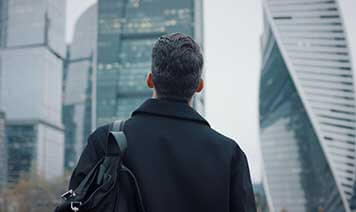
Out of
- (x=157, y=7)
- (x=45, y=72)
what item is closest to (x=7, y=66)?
(x=45, y=72)

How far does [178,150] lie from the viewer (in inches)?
87.4

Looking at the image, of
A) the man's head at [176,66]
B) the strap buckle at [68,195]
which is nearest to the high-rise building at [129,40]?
the man's head at [176,66]

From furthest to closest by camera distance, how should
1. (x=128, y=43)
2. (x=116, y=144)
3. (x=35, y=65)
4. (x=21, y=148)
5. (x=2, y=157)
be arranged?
(x=35, y=65), (x=128, y=43), (x=21, y=148), (x=2, y=157), (x=116, y=144)

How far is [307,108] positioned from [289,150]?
14970 millimetres

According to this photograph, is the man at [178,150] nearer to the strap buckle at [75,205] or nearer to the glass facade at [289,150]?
the strap buckle at [75,205]

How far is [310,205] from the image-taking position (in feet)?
314

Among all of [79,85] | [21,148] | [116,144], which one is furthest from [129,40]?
[116,144]

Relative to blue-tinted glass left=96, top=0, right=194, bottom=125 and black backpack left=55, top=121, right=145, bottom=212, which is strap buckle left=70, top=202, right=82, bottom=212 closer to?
black backpack left=55, top=121, right=145, bottom=212

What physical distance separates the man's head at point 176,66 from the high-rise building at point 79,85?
473 feet

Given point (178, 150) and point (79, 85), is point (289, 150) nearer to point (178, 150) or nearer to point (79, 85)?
point (79, 85)

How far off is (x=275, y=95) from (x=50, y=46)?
60971mm

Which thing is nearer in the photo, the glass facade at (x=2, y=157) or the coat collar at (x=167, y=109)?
the coat collar at (x=167, y=109)

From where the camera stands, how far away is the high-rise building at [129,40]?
116 metres

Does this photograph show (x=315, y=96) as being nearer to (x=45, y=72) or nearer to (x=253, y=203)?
(x=45, y=72)
